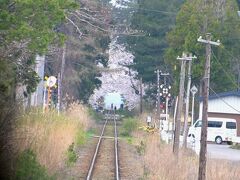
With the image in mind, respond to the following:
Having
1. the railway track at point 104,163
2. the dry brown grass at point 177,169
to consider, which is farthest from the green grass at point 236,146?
the dry brown grass at point 177,169

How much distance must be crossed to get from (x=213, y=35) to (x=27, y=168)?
122 ft

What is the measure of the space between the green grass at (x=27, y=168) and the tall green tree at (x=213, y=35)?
35.7 meters

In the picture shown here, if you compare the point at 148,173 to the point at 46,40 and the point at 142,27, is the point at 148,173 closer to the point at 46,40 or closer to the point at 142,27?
the point at 46,40

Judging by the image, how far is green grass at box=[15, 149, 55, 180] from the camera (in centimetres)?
1330

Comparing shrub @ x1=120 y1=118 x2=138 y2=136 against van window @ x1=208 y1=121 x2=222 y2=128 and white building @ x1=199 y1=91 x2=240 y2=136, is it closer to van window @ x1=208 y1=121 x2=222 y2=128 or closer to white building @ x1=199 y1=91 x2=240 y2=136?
van window @ x1=208 y1=121 x2=222 y2=128

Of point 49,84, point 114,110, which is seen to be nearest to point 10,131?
point 49,84

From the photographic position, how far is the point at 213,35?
49.7 meters

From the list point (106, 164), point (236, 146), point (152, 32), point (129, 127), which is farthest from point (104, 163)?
point (152, 32)

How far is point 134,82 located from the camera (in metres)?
85.8

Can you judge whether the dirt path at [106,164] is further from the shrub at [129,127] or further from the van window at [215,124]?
the van window at [215,124]

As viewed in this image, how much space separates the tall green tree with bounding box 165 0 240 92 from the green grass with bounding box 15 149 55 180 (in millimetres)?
35736

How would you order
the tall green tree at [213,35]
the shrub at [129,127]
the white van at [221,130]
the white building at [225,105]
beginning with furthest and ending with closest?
1. the tall green tree at [213,35]
2. the white building at [225,105]
3. the white van at [221,130]
4. the shrub at [129,127]

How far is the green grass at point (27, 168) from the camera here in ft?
43.6

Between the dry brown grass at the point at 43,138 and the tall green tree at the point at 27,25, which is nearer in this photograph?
the dry brown grass at the point at 43,138
